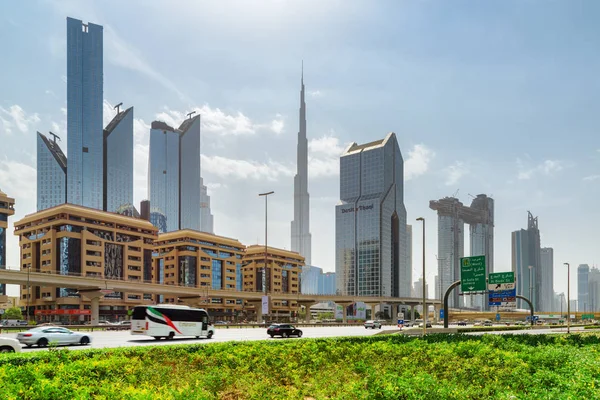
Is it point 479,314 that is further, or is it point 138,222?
point 479,314

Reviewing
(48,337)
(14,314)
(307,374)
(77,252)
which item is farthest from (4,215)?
(307,374)

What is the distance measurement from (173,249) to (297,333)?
123m

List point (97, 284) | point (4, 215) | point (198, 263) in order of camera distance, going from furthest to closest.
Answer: point (198, 263)
point (4, 215)
point (97, 284)

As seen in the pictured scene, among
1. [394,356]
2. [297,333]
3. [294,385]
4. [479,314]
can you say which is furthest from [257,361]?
[479,314]

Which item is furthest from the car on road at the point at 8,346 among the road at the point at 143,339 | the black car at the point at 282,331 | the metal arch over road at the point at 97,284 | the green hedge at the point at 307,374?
the metal arch over road at the point at 97,284

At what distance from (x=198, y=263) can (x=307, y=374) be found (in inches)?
6092

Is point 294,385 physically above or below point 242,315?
above

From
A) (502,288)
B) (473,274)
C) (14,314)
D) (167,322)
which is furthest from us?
(14,314)

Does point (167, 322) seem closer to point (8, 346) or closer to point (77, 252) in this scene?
point (8, 346)

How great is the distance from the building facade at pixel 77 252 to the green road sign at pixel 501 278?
A: 9379 cm

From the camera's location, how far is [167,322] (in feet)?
153

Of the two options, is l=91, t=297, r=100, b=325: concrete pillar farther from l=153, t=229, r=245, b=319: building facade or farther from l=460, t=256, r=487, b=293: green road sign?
l=460, t=256, r=487, b=293: green road sign

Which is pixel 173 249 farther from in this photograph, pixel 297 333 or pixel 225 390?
Answer: pixel 225 390

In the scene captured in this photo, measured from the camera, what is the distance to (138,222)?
15225 centimetres
